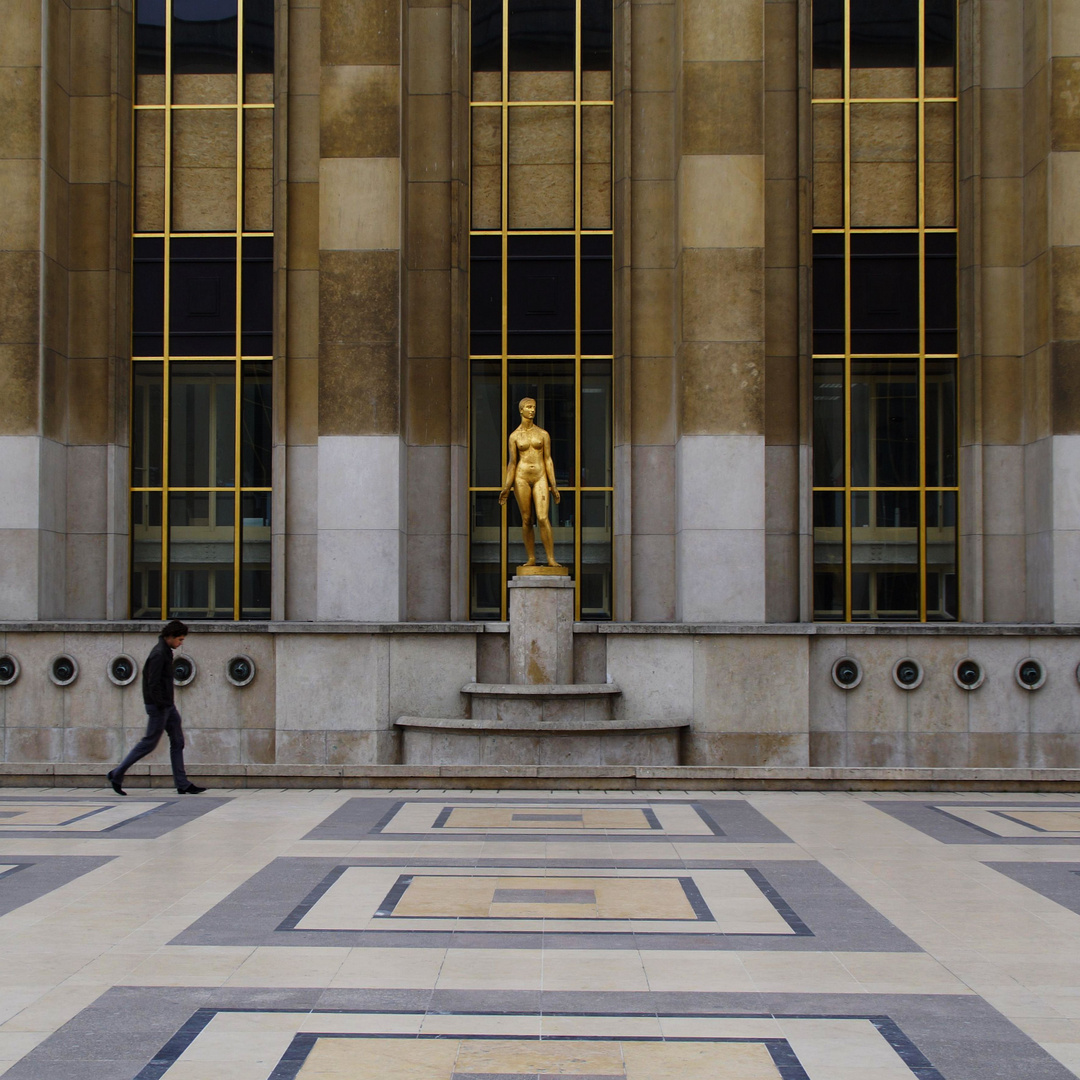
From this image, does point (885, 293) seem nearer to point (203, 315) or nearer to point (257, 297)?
point (257, 297)

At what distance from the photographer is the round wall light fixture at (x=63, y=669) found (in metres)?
19.1

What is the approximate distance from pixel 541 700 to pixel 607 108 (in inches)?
435

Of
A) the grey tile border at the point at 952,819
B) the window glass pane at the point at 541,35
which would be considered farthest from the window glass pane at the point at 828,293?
the grey tile border at the point at 952,819

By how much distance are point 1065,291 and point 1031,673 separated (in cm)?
643

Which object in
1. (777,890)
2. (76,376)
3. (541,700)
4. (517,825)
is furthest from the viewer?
(76,376)

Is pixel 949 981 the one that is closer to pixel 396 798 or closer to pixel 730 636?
pixel 396 798

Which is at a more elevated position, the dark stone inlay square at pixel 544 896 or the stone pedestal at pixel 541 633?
the stone pedestal at pixel 541 633

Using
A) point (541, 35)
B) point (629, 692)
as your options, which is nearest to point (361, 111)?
point (541, 35)

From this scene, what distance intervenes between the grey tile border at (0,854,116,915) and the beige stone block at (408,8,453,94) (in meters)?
15.8

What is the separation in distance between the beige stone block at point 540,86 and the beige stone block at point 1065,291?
896 cm

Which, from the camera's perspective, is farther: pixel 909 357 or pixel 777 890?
pixel 909 357

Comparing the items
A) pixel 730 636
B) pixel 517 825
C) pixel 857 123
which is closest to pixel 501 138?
pixel 857 123

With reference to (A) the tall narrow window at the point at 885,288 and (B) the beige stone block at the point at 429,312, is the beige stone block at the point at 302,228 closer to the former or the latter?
(B) the beige stone block at the point at 429,312

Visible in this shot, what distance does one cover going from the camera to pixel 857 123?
71.6ft
